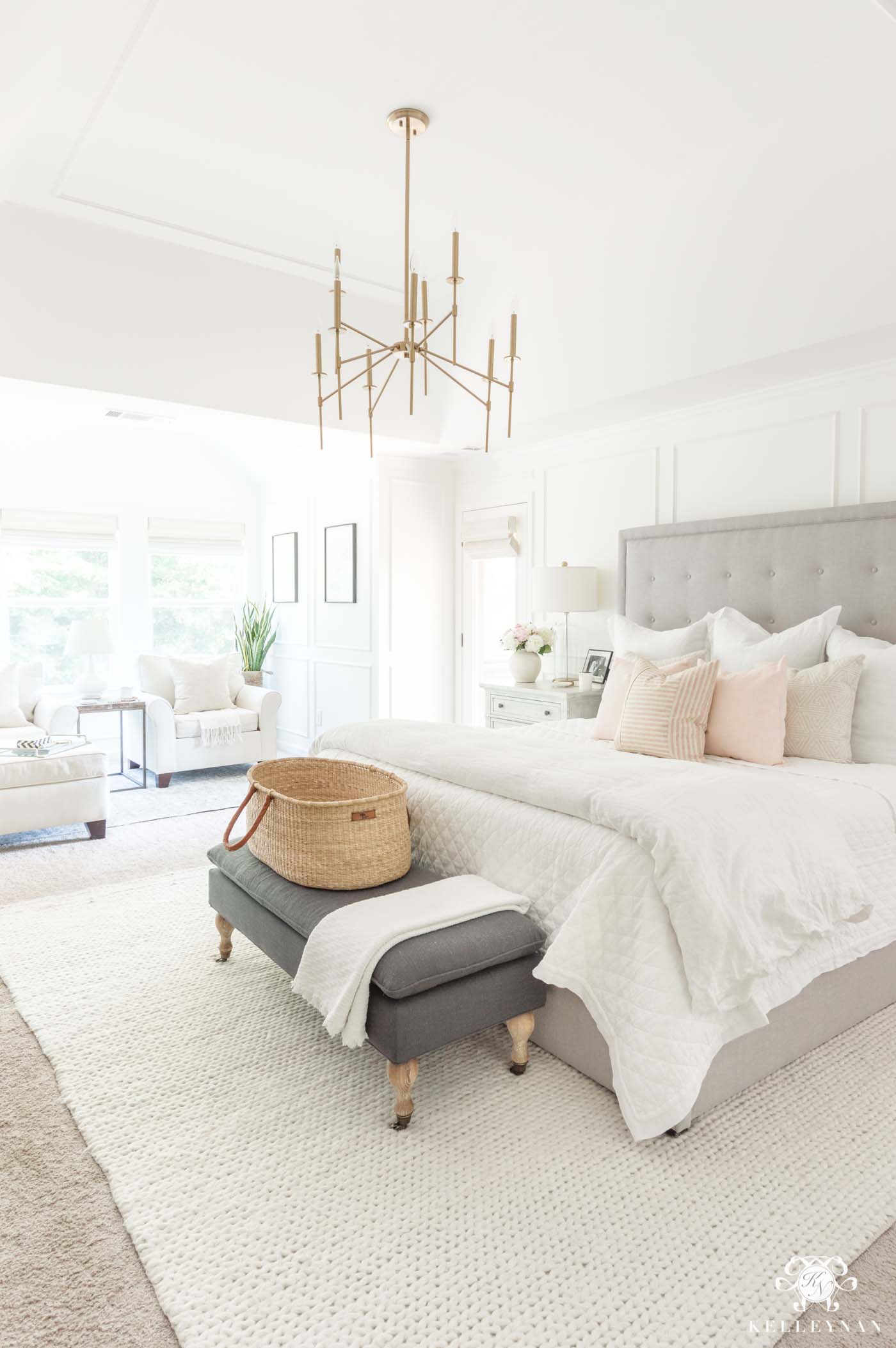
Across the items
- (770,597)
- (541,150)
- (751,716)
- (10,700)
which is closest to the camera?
(751,716)

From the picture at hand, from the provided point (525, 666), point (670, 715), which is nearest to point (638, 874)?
point (670, 715)

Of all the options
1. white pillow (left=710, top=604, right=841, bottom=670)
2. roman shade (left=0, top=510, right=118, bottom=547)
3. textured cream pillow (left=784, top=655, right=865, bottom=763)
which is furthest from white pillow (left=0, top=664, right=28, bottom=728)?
textured cream pillow (left=784, top=655, right=865, bottom=763)

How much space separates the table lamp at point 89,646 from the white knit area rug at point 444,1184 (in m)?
3.27

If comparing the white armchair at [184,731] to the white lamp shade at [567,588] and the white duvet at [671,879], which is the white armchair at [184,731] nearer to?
the white lamp shade at [567,588]

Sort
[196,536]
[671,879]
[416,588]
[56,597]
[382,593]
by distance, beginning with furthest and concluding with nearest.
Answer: [196,536] < [56,597] < [416,588] < [382,593] < [671,879]

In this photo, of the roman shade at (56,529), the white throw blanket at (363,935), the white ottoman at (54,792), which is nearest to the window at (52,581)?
the roman shade at (56,529)

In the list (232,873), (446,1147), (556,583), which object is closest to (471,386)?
(556,583)

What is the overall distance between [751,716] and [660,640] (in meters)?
0.98

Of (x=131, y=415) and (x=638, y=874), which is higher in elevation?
(x=131, y=415)

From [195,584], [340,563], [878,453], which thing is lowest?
[195,584]

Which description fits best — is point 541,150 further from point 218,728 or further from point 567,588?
point 218,728

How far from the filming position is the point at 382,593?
5652mm

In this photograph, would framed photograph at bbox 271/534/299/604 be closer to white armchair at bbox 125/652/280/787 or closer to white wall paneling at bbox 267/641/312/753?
white wall paneling at bbox 267/641/312/753

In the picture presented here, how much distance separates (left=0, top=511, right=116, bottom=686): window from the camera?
5.87 meters
